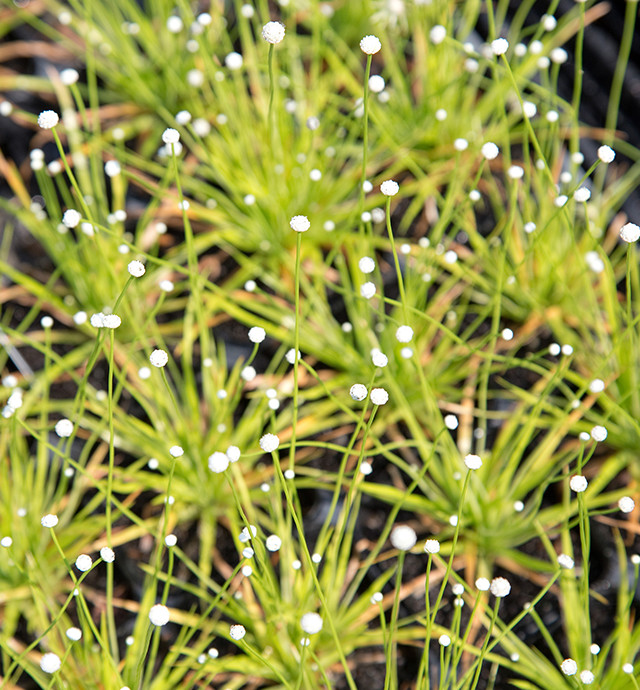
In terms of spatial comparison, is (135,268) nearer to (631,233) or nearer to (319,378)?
(319,378)

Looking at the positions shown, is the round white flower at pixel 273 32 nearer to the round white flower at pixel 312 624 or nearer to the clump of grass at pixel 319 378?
the clump of grass at pixel 319 378

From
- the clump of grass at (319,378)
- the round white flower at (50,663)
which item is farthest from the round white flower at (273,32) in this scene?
the round white flower at (50,663)

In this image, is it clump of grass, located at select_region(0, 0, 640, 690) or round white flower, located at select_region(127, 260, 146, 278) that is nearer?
round white flower, located at select_region(127, 260, 146, 278)

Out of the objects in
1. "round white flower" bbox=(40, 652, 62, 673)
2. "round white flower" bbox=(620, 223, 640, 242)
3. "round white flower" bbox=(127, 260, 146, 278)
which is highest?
"round white flower" bbox=(620, 223, 640, 242)

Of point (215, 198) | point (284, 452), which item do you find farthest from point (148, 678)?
point (215, 198)

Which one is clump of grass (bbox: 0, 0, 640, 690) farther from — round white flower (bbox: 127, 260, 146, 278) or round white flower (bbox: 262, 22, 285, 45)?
round white flower (bbox: 262, 22, 285, 45)

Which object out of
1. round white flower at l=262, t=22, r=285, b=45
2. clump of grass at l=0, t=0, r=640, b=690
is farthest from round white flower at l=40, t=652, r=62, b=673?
round white flower at l=262, t=22, r=285, b=45

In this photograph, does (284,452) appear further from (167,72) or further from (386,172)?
(167,72)

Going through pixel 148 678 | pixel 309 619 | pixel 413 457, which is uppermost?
pixel 309 619
